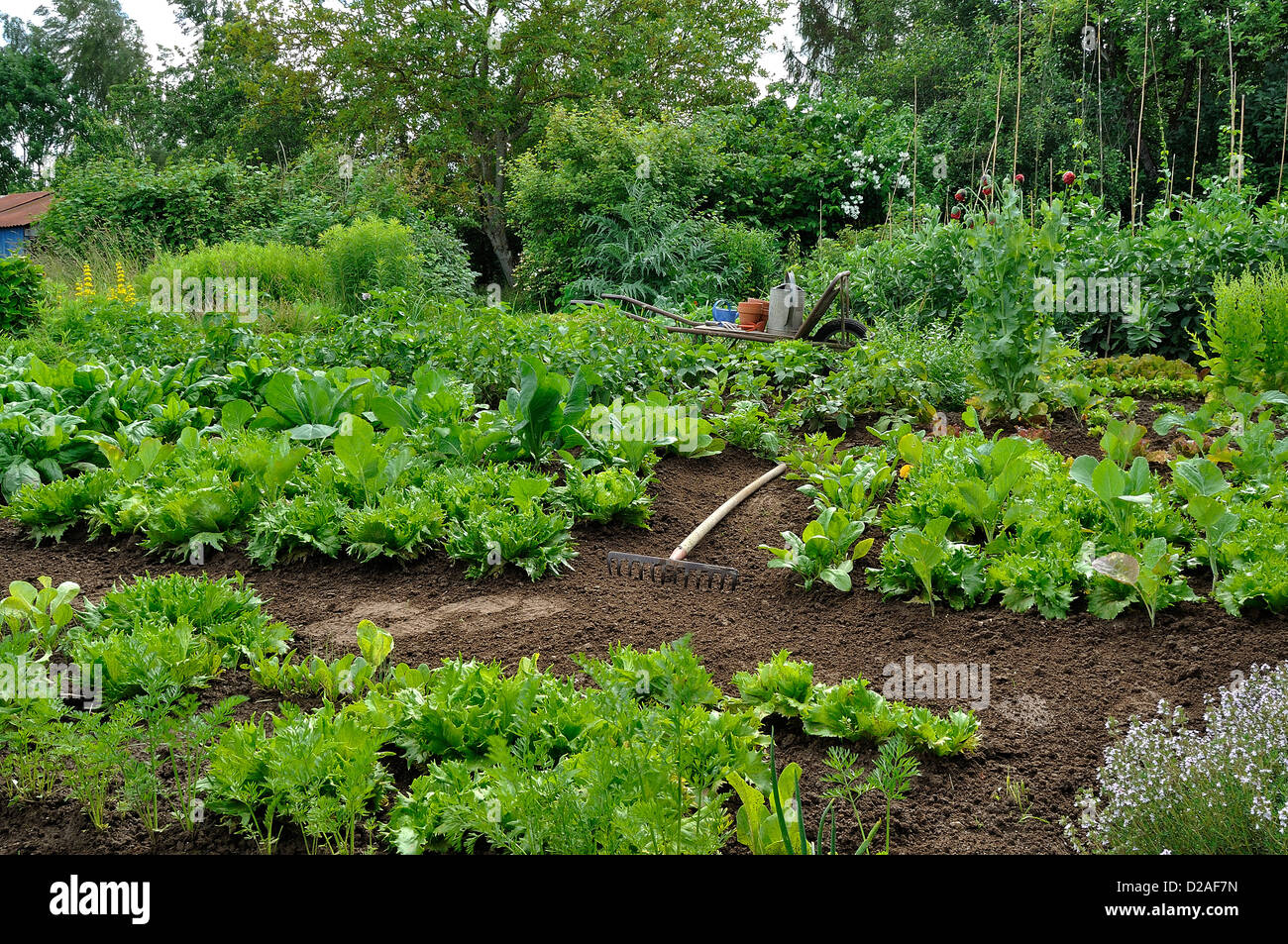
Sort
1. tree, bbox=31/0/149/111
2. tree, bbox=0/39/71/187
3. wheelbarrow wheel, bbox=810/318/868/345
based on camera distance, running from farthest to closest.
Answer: tree, bbox=31/0/149/111
tree, bbox=0/39/71/187
wheelbarrow wheel, bbox=810/318/868/345

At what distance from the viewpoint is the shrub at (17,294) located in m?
8.85

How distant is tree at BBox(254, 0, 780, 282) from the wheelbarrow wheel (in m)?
12.3

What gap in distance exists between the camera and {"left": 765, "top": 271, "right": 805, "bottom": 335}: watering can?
7844 millimetres

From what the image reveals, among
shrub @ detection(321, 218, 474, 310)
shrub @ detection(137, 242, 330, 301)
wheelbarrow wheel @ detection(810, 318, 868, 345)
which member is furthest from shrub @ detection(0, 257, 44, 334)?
Answer: wheelbarrow wheel @ detection(810, 318, 868, 345)

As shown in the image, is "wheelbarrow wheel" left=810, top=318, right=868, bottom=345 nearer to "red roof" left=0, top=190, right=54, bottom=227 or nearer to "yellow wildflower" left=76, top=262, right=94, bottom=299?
"yellow wildflower" left=76, top=262, right=94, bottom=299

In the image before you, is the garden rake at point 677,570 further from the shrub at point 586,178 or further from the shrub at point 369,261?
the shrub at point 586,178

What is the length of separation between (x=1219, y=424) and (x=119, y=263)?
11.2 m

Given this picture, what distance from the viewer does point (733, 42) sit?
2234 cm

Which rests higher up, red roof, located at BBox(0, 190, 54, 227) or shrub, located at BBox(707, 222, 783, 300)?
red roof, located at BBox(0, 190, 54, 227)

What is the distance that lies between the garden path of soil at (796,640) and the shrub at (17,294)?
5.95m

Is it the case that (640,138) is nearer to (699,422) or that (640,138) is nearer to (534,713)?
(699,422)

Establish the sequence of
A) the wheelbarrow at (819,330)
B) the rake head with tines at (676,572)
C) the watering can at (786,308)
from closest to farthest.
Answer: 1. the rake head with tines at (676,572)
2. the wheelbarrow at (819,330)
3. the watering can at (786,308)

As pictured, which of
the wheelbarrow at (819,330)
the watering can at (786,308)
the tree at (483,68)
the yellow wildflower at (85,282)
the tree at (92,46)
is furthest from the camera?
the tree at (92,46)

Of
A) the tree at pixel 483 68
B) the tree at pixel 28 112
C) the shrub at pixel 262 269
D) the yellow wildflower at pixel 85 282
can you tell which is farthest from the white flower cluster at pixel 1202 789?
the tree at pixel 28 112
